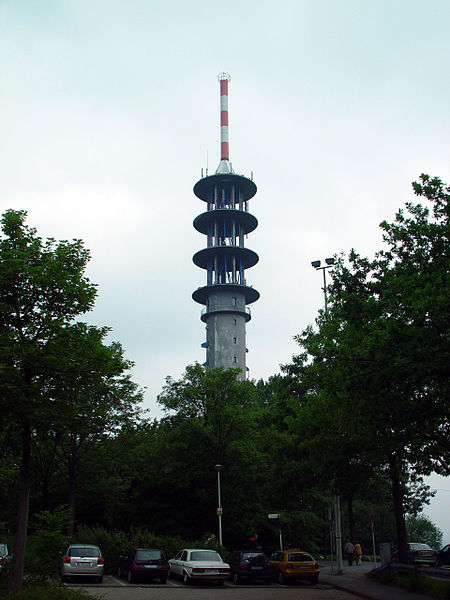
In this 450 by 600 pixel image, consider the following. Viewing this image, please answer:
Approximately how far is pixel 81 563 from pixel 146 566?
2.47 m

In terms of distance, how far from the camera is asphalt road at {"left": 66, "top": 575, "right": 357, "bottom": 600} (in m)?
20.0

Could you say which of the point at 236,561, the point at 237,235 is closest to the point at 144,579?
the point at 236,561

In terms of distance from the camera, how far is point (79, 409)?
19.4m

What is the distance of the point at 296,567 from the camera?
25609mm

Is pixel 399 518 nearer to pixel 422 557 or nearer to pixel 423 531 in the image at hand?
pixel 422 557

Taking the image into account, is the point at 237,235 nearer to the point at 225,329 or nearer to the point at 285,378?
the point at 225,329

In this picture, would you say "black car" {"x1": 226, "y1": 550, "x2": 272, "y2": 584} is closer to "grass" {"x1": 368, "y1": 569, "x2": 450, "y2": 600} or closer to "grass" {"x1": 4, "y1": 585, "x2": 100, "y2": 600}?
"grass" {"x1": 368, "y1": 569, "x2": 450, "y2": 600}

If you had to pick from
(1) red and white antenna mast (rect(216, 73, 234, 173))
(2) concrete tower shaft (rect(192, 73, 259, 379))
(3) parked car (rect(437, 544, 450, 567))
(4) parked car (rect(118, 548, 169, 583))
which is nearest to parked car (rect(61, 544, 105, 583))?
(4) parked car (rect(118, 548, 169, 583))

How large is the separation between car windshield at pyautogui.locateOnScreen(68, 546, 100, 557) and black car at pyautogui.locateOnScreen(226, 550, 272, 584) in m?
5.58

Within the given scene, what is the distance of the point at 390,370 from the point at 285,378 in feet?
66.9

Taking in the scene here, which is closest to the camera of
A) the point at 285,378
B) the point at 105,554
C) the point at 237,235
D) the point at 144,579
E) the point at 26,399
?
the point at 26,399

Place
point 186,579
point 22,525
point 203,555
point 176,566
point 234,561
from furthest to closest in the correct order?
point 176,566 → point 234,561 → point 203,555 → point 186,579 → point 22,525

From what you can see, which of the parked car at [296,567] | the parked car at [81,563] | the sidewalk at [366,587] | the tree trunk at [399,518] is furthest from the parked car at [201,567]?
the tree trunk at [399,518]

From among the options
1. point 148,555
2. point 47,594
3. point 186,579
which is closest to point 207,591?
point 186,579
